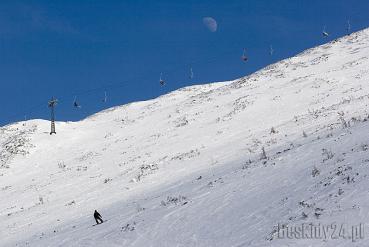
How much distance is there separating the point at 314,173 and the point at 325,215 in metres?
4.49

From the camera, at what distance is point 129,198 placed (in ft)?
87.7

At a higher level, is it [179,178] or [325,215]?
[179,178]

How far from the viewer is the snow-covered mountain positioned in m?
15.0

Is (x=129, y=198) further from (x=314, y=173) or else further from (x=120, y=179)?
(x=314, y=173)

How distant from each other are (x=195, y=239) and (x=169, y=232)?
1641 millimetres

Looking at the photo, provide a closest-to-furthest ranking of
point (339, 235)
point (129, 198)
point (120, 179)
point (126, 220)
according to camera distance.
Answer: point (339, 235)
point (126, 220)
point (129, 198)
point (120, 179)

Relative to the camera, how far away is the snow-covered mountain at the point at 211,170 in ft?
49.3

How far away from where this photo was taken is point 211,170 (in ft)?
90.4

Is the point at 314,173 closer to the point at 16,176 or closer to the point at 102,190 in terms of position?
the point at 102,190

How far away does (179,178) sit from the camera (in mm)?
28203

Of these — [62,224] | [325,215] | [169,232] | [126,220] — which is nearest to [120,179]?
[62,224]

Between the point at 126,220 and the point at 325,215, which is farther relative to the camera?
the point at 126,220

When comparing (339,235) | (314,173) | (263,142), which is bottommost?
(339,235)

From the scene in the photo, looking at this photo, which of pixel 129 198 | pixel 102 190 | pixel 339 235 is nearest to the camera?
pixel 339 235
